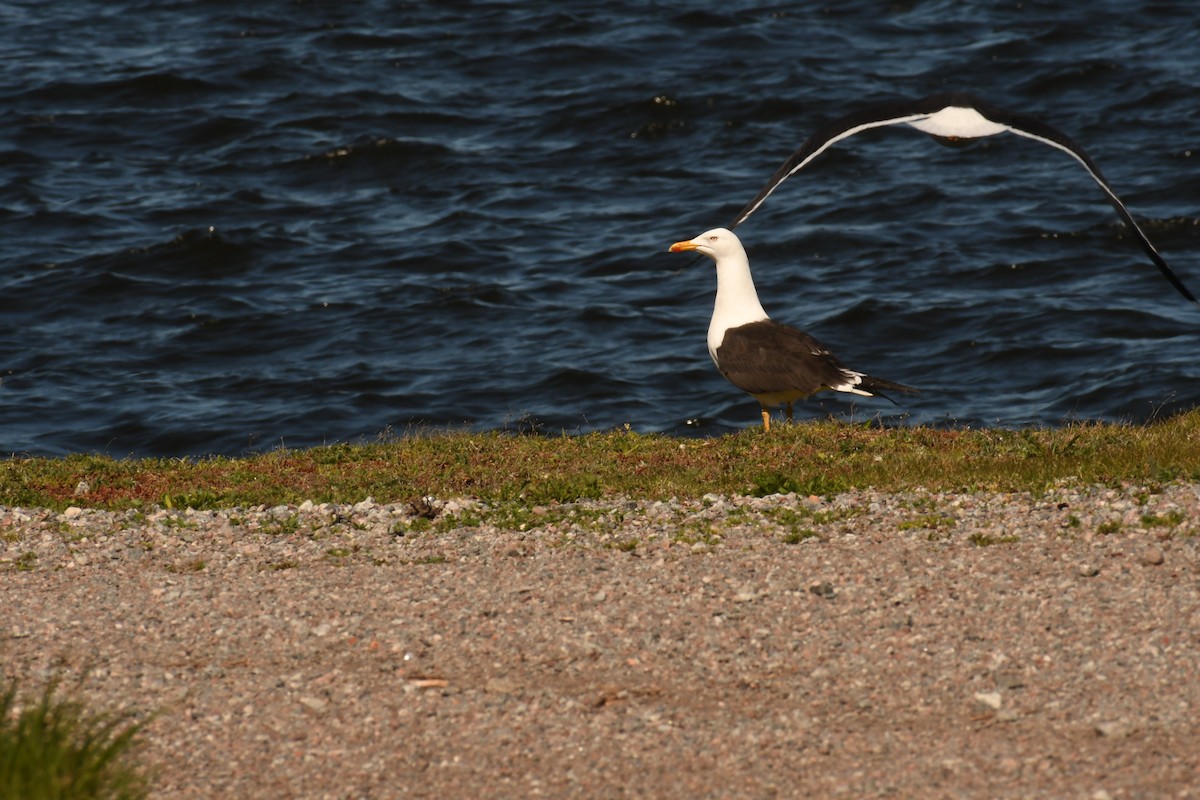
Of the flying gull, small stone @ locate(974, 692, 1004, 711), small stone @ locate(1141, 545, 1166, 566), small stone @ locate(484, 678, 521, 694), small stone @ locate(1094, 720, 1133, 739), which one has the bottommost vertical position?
small stone @ locate(1141, 545, 1166, 566)

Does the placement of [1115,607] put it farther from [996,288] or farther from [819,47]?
[819,47]

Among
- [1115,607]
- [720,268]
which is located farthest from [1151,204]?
[1115,607]

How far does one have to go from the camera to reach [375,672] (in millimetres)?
9156

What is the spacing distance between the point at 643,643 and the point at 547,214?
906 inches

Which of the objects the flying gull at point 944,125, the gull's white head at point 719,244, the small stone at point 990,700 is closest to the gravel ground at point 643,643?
the small stone at point 990,700

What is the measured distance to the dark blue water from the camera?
24.4 meters

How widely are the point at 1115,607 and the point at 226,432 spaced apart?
15.9m

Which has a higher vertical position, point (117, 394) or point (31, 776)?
point (31, 776)

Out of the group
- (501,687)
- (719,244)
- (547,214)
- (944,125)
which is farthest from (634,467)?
(547,214)

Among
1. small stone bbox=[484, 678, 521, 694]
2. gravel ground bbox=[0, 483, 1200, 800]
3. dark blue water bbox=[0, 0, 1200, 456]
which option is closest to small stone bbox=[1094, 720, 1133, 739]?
gravel ground bbox=[0, 483, 1200, 800]

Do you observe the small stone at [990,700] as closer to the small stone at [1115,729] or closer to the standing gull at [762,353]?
the small stone at [1115,729]

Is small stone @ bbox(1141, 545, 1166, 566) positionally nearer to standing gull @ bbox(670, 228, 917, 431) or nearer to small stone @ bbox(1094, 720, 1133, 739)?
small stone @ bbox(1094, 720, 1133, 739)

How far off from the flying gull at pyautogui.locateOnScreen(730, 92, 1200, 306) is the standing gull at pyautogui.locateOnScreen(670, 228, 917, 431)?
2.02 meters

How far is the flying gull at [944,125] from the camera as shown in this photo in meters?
14.0
